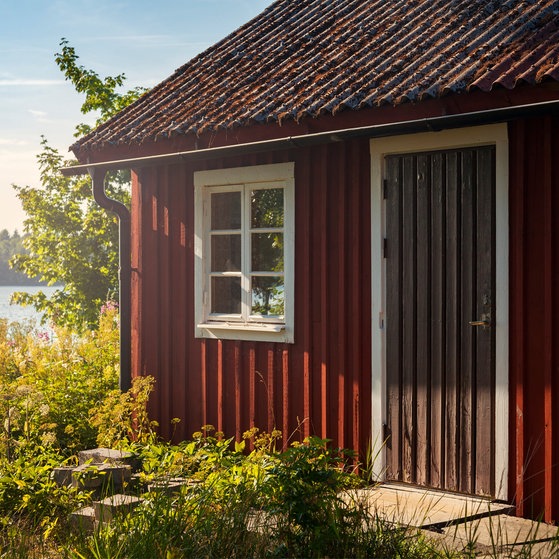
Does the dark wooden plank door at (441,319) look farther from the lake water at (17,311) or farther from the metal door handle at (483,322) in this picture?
the lake water at (17,311)

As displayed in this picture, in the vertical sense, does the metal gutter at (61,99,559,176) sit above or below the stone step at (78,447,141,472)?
above

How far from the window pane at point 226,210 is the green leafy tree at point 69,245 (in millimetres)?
10618

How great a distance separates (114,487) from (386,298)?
8.68 ft

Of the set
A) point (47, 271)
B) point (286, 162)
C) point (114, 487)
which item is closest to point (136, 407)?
point (114, 487)

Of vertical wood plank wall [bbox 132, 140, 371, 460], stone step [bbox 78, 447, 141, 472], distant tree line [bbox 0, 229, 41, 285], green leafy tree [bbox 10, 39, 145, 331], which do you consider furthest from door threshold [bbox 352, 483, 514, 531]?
distant tree line [bbox 0, 229, 41, 285]

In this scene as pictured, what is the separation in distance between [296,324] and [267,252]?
757 millimetres

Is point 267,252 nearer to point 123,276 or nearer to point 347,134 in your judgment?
point 347,134

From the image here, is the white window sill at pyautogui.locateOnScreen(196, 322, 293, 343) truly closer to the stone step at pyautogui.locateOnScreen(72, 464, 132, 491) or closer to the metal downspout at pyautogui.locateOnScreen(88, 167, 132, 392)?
the metal downspout at pyautogui.locateOnScreen(88, 167, 132, 392)

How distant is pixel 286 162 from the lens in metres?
7.69

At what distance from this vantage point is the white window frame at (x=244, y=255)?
7.69 metres

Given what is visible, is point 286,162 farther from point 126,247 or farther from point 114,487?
point 114,487

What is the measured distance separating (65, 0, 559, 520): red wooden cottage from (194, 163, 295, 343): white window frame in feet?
0.07

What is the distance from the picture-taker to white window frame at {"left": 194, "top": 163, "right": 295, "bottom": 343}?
7.69m

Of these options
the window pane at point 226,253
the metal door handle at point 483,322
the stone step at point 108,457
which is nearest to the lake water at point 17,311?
the window pane at point 226,253
